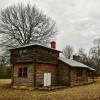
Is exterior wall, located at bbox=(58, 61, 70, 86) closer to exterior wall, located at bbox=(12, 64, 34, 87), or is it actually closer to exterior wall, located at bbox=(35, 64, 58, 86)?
exterior wall, located at bbox=(35, 64, 58, 86)

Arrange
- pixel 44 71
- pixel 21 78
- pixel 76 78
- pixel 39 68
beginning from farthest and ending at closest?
pixel 76 78, pixel 44 71, pixel 21 78, pixel 39 68

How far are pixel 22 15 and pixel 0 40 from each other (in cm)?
731

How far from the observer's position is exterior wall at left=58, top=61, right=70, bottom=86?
32.8 metres

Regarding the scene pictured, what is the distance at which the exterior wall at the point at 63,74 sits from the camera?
32812mm

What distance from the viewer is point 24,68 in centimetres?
3034

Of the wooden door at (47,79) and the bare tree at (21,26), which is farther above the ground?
the bare tree at (21,26)

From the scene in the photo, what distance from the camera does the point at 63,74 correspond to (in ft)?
109

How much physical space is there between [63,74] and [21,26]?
1921cm

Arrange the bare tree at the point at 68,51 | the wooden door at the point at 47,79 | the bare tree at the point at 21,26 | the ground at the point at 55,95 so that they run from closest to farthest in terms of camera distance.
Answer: the ground at the point at 55,95
the wooden door at the point at 47,79
the bare tree at the point at 21,26
the bare tree at the point at 68,51

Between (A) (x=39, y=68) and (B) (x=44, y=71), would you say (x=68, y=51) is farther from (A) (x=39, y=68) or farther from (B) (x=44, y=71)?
(A) (x=39, y=68)

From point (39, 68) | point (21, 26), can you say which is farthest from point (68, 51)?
point (39, 68)

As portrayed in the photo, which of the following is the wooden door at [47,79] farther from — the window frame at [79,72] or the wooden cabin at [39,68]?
the window frame at [79,72]

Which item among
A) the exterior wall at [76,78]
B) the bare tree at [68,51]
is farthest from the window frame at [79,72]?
the bare tree at [68,51]

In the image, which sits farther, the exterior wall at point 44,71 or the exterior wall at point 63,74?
the exterior wall at point 63,74
